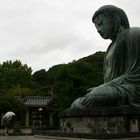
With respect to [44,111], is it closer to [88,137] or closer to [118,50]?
[118,50]

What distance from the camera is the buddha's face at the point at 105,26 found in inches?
503

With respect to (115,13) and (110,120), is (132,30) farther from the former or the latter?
(110,120)

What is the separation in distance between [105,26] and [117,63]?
1.52 meters

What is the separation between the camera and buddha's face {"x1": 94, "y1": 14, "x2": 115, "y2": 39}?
1277 cm

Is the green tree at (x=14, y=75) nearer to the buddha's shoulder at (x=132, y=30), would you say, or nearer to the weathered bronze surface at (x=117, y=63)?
the weathered bronze surface at (x=117, y=63)

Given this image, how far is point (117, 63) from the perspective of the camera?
487 inches

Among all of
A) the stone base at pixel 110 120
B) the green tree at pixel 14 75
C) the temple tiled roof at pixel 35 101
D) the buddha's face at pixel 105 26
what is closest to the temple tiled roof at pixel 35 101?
the temple tiled roof at pixel 35 101

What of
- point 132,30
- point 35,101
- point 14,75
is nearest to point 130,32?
point 132,30

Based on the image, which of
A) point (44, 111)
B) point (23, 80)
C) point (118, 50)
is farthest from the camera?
point (23, 80)

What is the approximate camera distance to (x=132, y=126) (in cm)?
1025

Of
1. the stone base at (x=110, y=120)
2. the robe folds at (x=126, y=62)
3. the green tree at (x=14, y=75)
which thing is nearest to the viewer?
the stone base at (x=110, y=120)

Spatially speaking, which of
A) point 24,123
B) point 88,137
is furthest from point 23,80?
point 88,137

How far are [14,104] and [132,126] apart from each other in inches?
884


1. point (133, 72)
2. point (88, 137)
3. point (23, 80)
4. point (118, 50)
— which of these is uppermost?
point (23, 80)
